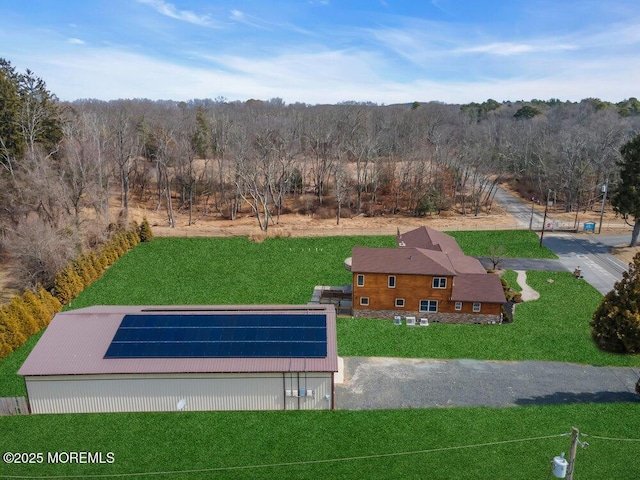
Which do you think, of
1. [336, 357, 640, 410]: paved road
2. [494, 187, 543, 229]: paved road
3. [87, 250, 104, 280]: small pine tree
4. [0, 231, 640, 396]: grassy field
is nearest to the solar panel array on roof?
[336, 357, 640, 410]: paved road

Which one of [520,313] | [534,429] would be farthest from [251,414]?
[520,313]

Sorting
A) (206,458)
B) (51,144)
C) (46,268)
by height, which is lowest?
(206,458)

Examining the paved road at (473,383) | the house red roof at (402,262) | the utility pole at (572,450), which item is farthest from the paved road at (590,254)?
the utility pole at (572,450)

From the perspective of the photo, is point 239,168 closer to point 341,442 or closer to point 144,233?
point 144,233

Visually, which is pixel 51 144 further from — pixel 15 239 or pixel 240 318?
pixel 240 318

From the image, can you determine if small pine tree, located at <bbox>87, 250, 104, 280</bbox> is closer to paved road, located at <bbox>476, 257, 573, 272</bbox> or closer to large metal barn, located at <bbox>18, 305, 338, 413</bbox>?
large metal barn, located at <bbox>18, 305, 338, 413</bbox>

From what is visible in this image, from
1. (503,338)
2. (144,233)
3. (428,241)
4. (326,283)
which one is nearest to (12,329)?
(326,283)
